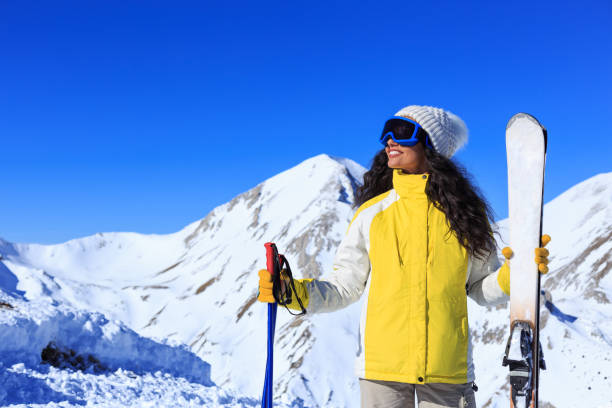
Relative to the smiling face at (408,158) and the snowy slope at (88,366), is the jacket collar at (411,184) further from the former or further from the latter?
the snowy slope at (88,366)

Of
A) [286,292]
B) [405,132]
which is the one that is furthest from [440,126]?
[286,292]

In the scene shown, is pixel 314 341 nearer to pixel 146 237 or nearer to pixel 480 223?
pixel 480 223

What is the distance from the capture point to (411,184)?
326 cm

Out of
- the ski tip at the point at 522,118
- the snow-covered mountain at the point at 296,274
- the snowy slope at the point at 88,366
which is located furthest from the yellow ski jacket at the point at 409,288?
the snow-covered mountain at the point at 296,274

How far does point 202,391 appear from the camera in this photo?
877 centimetres

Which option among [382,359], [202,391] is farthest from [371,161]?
[202,391]

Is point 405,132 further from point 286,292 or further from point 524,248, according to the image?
point 286,292

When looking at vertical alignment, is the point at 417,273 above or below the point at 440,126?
below

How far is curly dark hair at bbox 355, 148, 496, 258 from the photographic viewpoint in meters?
3.09

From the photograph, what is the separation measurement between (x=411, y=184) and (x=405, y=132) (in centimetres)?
36

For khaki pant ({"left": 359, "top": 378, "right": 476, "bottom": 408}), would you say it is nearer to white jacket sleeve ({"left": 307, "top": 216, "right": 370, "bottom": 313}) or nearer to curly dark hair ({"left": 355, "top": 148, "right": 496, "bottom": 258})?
white jacket sleeve ({"left": 307, "top": 216, "right": 370, "bottom": 313})

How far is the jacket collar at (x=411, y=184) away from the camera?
3242 mm

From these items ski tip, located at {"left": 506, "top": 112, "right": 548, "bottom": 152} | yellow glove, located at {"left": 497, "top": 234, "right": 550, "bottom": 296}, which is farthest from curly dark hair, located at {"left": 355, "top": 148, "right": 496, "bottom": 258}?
ski tip, located at {"left": 506, "top": 112, "right": 548, "bottom": 152}

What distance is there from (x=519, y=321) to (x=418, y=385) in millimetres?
690
